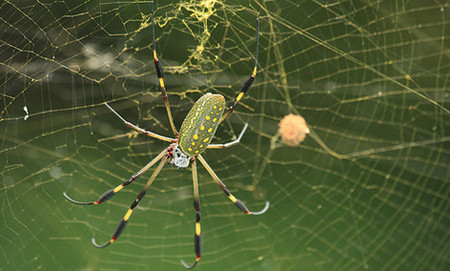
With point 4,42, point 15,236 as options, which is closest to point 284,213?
point 15,236

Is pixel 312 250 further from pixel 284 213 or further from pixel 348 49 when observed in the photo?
pixel 348 49

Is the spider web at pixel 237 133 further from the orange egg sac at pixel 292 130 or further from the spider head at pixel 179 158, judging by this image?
the spider head at pixel 179 158

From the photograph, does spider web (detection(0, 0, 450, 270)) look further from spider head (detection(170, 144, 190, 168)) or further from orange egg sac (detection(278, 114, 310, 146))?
spider head (detection(170, 144, 190, 168))

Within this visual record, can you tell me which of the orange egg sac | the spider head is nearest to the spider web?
the orange egg sac

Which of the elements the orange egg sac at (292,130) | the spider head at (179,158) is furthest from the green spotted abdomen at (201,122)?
the orange egg sac at (292,130)

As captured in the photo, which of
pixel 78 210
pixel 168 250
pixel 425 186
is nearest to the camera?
pixel 78 210

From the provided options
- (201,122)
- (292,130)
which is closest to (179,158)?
(201,122)
